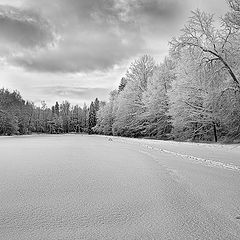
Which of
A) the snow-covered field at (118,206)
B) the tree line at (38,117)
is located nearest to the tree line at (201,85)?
the snow-covered field at (118,206)

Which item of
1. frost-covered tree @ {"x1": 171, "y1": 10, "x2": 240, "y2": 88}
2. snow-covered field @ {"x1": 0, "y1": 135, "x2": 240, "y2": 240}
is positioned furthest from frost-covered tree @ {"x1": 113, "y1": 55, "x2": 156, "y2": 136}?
snow-covered field @ {"x1": 0, "y1": 135, "x2": 240, "y2": 240}

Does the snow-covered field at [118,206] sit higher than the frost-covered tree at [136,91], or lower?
lower

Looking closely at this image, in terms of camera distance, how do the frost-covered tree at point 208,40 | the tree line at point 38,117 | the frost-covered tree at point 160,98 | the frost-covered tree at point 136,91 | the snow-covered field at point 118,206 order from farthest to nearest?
the tree line at point 38,117 → the frost-covered tree at point 136,91 → the frost-covered tree at point 160,98 → the frost-covered tree at point 208,40 → the snow-covered field at point 118,206

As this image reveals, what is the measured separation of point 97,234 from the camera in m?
3.26

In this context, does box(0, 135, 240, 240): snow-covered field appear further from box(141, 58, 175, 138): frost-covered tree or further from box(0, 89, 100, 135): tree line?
box(0, 89, 100, 135): tree line

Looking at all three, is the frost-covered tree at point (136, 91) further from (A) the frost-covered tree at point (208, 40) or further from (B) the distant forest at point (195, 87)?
(A) the frost-covered tree at point (208, 40)

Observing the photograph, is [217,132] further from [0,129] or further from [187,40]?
[0,129]

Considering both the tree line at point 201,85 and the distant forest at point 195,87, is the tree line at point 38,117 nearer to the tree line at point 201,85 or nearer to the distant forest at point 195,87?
the distant forest at point 195,87

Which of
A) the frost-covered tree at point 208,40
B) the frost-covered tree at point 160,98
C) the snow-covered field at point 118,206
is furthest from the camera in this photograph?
the frost-covered tree at point 160,98

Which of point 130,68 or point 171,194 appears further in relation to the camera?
point 130,68

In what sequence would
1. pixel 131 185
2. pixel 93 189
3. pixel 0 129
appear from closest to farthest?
pixel 93 189
pixel 131 185
pixel 0 129

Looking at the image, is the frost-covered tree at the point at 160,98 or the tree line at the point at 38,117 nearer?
the frost-covered tree at the point at 160,98

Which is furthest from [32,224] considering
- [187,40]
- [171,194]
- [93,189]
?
[187,40]

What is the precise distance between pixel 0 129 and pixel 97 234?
71026mm
